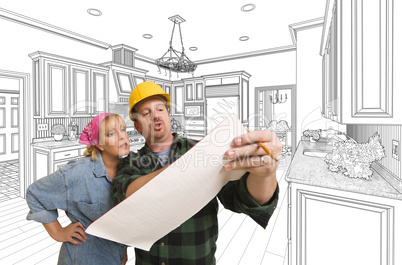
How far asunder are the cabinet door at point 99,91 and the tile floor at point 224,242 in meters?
2.13

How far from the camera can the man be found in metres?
0.59

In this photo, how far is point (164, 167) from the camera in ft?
1.95

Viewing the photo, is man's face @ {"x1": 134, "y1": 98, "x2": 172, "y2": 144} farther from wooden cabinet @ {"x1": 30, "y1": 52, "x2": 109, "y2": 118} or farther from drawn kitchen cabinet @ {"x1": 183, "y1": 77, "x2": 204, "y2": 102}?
drawn kitchen cabinet @ {"x1": 183, "y1": 77, "x2": 204, "y2": 102}

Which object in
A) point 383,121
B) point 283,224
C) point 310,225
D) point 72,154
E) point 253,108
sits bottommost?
point 283,224

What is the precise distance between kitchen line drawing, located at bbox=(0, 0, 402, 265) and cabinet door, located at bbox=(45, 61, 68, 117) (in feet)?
0.05

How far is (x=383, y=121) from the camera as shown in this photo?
47.3 inches

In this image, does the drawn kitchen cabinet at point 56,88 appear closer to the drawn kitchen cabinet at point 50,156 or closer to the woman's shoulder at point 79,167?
the drawn kitchen cabinet at point 50,156

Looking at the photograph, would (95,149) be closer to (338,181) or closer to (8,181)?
(338,181)

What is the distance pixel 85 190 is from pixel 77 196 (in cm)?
4

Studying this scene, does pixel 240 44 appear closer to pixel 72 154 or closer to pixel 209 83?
A: pixel 209 83

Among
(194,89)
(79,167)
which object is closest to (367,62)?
(79,167)

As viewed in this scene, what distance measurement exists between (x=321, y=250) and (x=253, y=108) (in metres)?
4.32

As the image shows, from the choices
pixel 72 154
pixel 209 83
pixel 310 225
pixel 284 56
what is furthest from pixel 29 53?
pixel 284 56

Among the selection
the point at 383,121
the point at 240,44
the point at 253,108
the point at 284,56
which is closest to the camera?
the point at 383,121
